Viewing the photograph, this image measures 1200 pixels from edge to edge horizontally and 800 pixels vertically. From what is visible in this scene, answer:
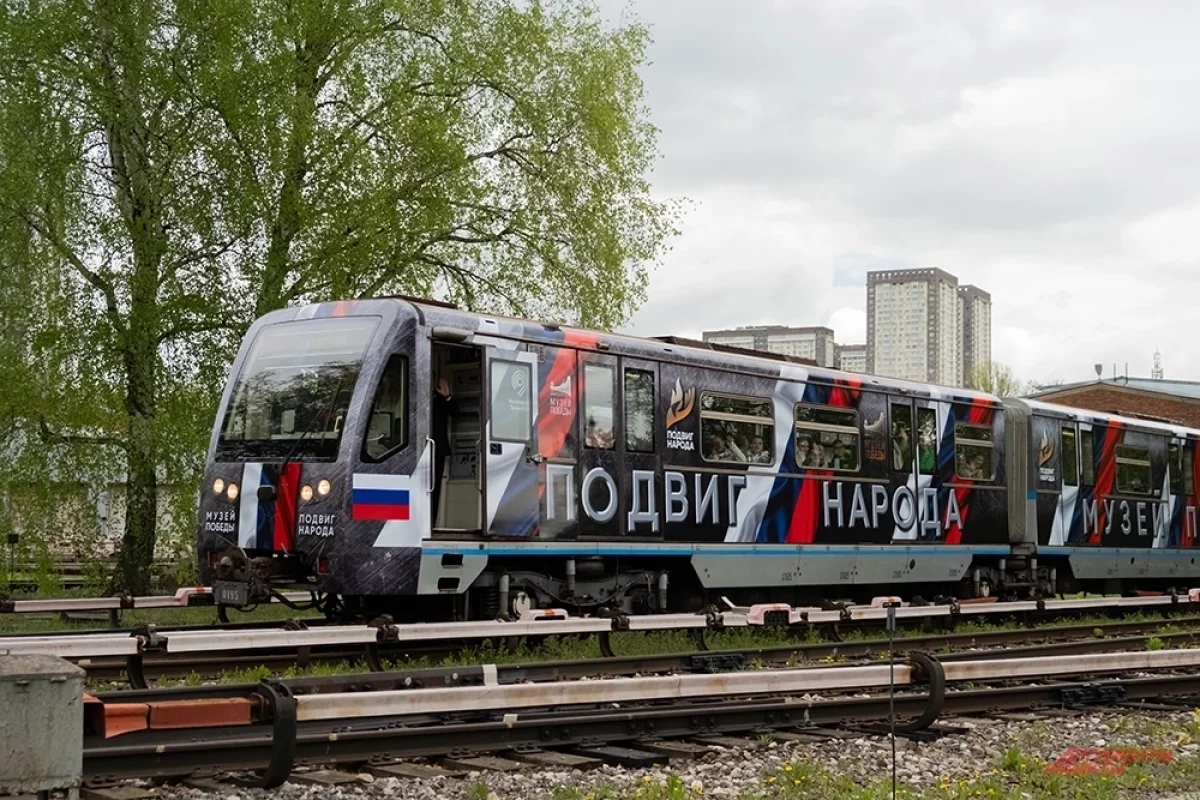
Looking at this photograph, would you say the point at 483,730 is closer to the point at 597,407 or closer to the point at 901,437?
the point at 597,407

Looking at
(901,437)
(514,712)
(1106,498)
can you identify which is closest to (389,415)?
(514,712)

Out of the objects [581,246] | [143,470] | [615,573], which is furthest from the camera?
[581,246]

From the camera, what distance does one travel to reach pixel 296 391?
14.6m

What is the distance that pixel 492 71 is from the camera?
86.4 feet

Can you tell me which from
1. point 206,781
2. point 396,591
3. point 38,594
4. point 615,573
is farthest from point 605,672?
point 38,594

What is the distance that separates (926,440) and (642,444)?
20.1 feet

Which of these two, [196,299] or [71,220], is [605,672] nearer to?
[196,299]

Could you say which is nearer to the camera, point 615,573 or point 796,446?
point 615,573

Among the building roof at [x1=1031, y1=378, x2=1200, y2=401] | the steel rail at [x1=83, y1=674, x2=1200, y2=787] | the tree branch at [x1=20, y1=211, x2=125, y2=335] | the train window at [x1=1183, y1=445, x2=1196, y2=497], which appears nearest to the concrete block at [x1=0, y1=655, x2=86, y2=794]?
the steel rail at [x1=83, y1=674, x2=1200, y2=787]

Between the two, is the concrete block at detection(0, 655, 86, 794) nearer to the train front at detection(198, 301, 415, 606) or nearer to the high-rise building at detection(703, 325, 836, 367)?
the train front at detection(198, 301, 415, 606)

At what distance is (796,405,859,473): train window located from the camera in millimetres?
18594

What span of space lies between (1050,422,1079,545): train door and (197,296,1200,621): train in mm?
2233

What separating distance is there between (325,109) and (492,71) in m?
3.06

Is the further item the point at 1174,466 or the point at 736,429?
the point at 1174,466
